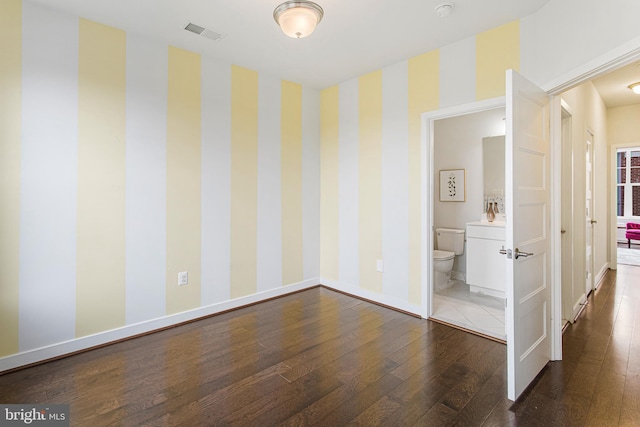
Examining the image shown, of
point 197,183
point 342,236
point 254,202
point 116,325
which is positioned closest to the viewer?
point 116,325

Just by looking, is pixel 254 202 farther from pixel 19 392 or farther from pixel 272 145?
pixel 19 392

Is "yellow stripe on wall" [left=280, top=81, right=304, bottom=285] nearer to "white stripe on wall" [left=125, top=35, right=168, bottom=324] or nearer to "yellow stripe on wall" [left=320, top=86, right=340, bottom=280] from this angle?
"yellow stripe on wall" [left=320, top=86, right=340, bottom=280]

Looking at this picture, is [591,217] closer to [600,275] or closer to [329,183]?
[600,275]

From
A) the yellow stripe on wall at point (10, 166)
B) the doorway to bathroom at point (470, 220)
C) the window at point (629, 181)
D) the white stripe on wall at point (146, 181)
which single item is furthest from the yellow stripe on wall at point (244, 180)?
the window at point (629, 181)

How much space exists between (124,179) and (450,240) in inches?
162

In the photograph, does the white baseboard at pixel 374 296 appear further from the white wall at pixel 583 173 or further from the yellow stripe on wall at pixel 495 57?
the yellow stripe on wall at pixel 495 57

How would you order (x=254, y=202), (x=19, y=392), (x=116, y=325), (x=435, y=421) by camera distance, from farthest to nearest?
(x=254, y=202) < (x=116, y=325) < (x=19, y=392) < (x=435, y=421)

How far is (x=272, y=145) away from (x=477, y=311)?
3.01 metres

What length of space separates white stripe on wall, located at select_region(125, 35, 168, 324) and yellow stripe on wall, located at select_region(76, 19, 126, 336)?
6 centimetres

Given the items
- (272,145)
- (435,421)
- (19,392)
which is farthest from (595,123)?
(19,392)

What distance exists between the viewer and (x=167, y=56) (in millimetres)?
3041

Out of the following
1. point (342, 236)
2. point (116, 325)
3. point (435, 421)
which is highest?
point (342, 236)

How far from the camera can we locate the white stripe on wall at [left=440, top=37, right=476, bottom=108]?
293 centimetres

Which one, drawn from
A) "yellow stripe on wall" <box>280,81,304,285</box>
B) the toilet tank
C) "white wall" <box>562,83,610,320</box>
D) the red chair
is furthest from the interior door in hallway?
the red chair
